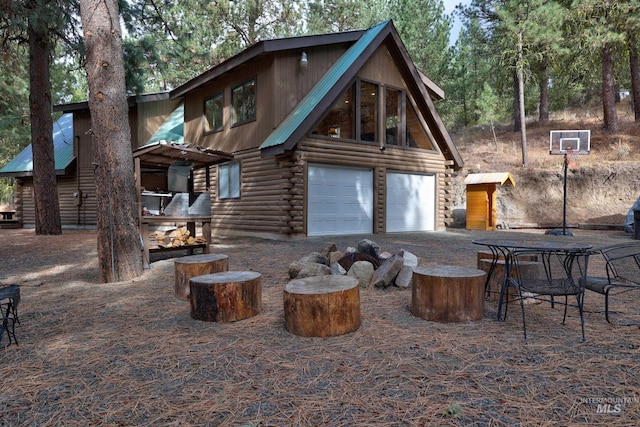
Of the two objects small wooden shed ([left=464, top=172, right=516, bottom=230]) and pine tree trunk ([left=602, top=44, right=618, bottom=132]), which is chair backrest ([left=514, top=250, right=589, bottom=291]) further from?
pine tree trunk ([left=602, top=44, right=618, bottom=132])

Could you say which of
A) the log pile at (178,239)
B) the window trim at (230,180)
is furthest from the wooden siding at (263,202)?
the log pile at (178,239)

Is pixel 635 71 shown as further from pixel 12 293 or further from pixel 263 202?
pixel 12 293

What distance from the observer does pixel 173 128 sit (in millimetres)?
15180

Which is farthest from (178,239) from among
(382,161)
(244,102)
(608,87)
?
(608,87)

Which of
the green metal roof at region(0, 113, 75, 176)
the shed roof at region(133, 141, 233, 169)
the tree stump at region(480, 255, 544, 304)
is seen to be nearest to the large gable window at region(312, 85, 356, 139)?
the shed roof at region(133, 141, 233, 169)

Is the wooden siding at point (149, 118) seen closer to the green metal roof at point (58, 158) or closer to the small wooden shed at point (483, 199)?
the green metal roof at point (58, 158)

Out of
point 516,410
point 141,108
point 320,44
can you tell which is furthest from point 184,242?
point 141,108

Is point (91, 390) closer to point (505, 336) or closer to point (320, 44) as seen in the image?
point (505, 336)

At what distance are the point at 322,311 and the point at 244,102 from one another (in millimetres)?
10624

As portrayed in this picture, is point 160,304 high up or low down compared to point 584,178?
down

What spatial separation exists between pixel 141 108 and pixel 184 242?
11118 millimetres

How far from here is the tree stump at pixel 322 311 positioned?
3.14 m

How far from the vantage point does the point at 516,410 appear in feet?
6.67

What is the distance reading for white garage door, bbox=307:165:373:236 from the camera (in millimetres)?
10969
